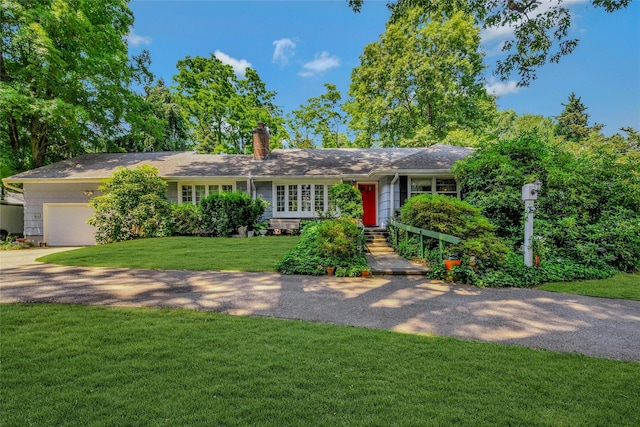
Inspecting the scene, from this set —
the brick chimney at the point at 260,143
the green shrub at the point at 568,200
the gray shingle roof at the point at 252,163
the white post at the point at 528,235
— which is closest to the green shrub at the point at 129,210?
the gray shingle roof at the point at 252,163

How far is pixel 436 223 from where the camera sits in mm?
8039

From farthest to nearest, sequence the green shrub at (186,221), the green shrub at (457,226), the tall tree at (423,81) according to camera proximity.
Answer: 1. the tall tree at (423,81)
2. the green shrub at (186,221)
3. the green shrub at (457,226)

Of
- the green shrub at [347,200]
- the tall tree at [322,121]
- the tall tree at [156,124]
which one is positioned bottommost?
the green shrub at [347,200]

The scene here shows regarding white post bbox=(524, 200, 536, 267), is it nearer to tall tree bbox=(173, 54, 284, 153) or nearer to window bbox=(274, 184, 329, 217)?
window bbox=(274, 184, 329, 217)

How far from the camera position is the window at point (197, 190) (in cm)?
1466

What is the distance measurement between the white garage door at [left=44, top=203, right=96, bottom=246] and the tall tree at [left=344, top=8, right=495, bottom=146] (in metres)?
20.1

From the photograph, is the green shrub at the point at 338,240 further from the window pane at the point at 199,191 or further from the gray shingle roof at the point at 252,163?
the window pane at the point at 199,191

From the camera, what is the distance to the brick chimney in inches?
649

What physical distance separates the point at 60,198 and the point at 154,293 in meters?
12.9

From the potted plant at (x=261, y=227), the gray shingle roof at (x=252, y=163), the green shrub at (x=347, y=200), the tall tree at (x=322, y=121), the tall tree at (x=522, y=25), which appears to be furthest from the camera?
the tall tree at (x=322, y=121)

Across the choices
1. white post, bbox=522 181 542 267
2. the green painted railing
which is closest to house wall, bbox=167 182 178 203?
the green painted railing

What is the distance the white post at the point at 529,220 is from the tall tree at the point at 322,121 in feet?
82.6

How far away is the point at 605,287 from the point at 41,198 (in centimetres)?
2020

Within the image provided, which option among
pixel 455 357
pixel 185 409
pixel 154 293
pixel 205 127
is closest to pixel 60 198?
pixel 154 293
